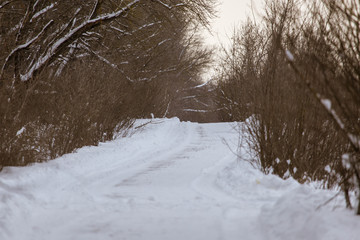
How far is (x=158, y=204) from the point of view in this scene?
558cm

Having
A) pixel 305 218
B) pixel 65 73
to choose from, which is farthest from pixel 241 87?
pixel 65 73

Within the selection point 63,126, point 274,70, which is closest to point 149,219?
point 274,70

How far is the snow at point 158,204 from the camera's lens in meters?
4.10

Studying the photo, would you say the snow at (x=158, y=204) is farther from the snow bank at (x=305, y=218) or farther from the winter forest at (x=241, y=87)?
the winter forest at (x=241, y=87)

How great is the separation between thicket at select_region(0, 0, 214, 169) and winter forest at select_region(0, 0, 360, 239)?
0.11 ft

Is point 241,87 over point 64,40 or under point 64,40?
under

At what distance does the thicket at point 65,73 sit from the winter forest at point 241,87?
0.11 feet

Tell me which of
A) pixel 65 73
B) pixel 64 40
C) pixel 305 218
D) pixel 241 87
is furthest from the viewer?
pixel 65 73

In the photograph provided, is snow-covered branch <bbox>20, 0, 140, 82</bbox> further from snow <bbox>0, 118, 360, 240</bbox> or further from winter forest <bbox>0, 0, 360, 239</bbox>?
snow <bbox>0, 118, 360, 240</bbox>

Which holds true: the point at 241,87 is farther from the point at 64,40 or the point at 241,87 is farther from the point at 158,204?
the point at 64,40

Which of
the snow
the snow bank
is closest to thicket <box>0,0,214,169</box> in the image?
the snow

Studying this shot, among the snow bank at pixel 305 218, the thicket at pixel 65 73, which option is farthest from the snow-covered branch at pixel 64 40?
the snow bank at pixel 305 218

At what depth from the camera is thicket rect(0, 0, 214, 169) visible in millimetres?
7418

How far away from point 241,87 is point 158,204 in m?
3.73
